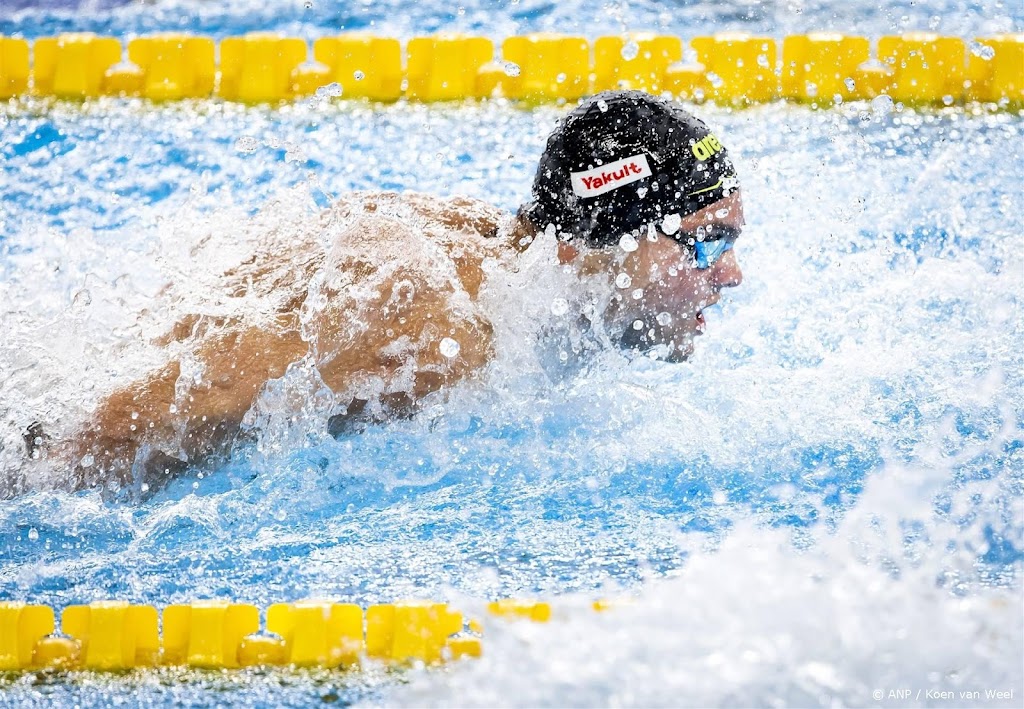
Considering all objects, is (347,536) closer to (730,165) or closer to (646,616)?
(646,616)

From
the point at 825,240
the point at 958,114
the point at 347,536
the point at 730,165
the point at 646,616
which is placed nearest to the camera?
the point at 646,616

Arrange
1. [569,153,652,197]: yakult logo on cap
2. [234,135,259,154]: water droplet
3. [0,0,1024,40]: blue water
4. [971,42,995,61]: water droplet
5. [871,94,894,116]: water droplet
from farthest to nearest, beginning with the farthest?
1. [0,0,1024,40]: blue water
2. [971,42,995,61]: water droplet
3. [871,94,894,116]: water droplet
4. [234,135,259,154]: water droplet
5. [569,153,652,197]: yakult logo on cap

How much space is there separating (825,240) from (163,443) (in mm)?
2131

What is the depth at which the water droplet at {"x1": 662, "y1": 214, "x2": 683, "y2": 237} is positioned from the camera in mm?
2342

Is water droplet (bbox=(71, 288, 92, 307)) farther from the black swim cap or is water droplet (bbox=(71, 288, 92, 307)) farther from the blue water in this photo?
the blue water

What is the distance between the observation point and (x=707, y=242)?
2.38 meters

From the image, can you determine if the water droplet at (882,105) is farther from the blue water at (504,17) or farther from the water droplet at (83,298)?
the water droplet at (83,298)

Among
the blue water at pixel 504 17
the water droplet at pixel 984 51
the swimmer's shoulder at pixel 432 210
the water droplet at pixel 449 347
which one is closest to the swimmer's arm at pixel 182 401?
the water droplet at pixel 449 347

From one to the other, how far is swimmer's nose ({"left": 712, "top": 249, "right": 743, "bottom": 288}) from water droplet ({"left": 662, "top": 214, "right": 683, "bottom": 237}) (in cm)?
12

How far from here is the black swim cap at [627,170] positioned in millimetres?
2322

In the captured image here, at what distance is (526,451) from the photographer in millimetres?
2441

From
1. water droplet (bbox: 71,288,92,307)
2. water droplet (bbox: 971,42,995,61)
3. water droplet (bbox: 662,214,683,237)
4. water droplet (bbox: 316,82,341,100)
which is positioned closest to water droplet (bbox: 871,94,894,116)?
water droplet (bbox: 971,42,995,61)

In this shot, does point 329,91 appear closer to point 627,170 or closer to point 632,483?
point 627,170

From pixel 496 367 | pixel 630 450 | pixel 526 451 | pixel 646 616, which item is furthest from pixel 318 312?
pixel 646 616
